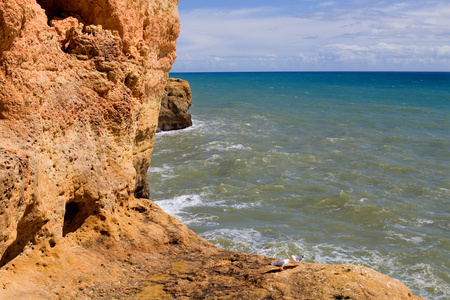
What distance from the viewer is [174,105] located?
96.5 feet

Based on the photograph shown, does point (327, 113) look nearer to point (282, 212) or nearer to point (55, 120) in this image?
point (282, 212)

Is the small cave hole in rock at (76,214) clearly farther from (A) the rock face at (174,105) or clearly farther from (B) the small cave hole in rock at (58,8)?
(A) the rock face at (174,105)

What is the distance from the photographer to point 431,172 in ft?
68.4

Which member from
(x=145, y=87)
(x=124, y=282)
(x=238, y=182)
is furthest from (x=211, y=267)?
(x=238, y=182)

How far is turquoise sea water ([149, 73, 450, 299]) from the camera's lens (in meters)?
12.9

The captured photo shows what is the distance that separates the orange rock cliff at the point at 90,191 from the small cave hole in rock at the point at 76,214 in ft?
0.06

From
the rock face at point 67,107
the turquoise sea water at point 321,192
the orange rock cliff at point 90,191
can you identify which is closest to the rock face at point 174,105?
the turquoise sea water at point 321,192

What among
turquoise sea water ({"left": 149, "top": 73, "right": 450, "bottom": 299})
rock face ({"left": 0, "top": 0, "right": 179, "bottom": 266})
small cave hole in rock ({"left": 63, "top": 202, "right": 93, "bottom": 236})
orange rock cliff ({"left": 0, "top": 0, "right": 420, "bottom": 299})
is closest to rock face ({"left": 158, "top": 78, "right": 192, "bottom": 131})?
turquoise sea water ({"left": 149, "top": 73, "right": 450, "bottom": 299})

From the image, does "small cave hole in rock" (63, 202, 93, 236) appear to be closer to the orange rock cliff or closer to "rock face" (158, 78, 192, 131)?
the orange rock cliff

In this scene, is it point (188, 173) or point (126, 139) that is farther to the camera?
point (188, 173)

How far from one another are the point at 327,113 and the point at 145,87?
3387 centimetres

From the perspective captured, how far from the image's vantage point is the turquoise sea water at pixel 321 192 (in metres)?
12.9

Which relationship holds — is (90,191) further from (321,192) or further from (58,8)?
(321,192)

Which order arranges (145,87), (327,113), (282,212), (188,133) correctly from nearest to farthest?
(145,87) → (282,212) → (188,133) → (327,113)
